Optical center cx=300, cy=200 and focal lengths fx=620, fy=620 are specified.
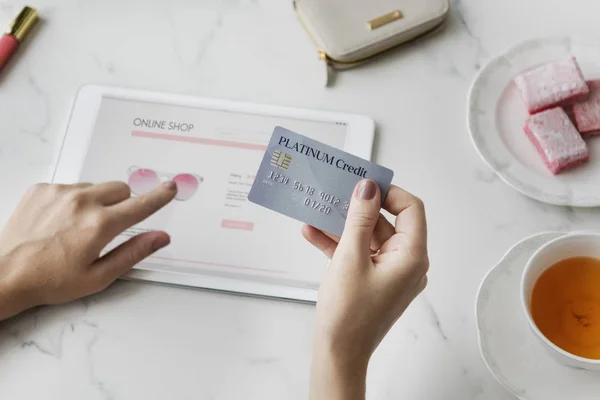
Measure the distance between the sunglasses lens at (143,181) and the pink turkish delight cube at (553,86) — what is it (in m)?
0.44

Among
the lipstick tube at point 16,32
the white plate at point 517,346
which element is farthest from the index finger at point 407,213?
the lipstick tube at point 16,32

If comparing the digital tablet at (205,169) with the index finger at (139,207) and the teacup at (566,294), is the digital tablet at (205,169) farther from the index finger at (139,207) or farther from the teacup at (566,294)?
the teacup at (566,294)

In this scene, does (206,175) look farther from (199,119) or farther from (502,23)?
(502,23)

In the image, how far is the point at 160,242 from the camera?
67cm

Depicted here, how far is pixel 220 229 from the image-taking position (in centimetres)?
70

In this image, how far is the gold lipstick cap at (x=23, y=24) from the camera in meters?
0.81

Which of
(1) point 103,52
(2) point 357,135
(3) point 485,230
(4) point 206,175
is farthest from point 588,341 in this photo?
(1) point 103,52

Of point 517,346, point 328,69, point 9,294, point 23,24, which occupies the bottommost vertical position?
point 517,346

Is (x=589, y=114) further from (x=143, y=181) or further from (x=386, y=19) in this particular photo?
(x=143, y=181)

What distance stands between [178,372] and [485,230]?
361mm

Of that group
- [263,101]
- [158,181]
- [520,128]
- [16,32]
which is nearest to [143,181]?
[158,181]

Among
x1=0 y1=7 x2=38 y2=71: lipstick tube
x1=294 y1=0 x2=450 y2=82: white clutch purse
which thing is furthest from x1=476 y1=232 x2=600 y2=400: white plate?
x1=0 y1=7 x2=38 y2=71: lipstick tube

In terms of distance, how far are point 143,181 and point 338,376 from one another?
1.11 ft

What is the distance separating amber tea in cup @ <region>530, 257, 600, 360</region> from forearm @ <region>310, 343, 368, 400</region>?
0.18m
